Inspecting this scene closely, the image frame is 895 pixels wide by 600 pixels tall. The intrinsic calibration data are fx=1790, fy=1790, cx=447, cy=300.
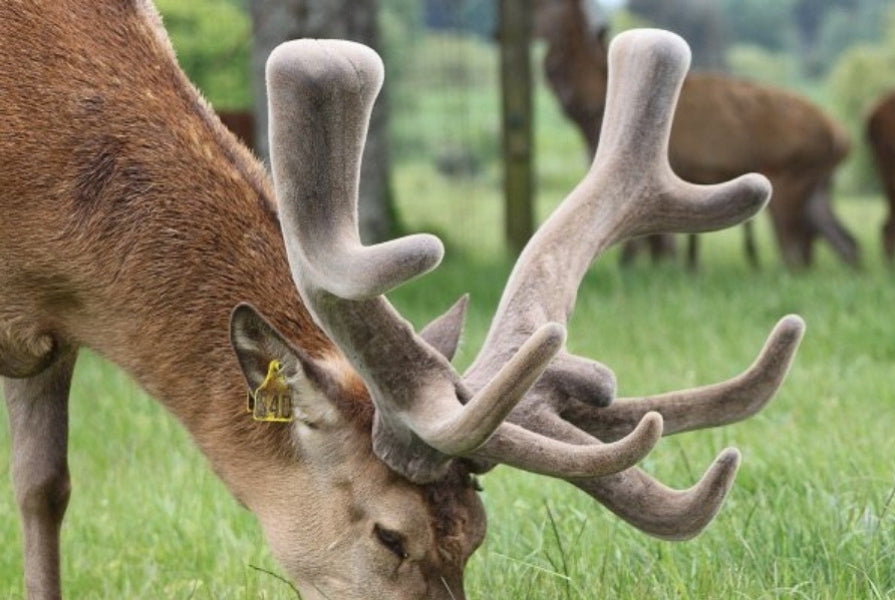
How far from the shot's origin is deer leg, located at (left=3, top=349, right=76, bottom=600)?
15.0 feet

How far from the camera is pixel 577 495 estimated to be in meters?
5.07

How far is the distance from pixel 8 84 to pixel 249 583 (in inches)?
53.5

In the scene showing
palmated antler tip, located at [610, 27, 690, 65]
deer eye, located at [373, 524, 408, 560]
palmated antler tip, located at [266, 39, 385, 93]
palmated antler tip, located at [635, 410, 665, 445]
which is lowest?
deer eye, located at [373, 524, 408, 560]

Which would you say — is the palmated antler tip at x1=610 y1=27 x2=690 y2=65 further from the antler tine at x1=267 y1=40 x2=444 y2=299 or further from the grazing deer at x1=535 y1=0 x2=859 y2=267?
the grazing deer at x1=535 y1=0 x2=859 y2=267

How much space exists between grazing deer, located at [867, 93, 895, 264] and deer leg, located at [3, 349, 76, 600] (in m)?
9.86

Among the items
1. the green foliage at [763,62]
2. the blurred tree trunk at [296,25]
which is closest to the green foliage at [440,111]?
the green foliage at [763,62]

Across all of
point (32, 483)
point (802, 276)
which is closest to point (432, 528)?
point (32, 483)

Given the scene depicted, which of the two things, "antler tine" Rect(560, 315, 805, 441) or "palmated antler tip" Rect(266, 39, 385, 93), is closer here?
"palmated antler tip" Rect(266, 39, 385, 93)

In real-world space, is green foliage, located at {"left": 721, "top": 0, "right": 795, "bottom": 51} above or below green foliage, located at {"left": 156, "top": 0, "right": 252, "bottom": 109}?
below

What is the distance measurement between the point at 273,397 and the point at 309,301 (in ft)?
1.00

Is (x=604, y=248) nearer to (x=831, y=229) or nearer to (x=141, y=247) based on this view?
(x=141, y=247)

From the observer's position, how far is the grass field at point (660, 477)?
4184 mm

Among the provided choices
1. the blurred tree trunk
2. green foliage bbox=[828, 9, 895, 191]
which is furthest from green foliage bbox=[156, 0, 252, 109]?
green foliage bbox=[828, 9, 895, 191]

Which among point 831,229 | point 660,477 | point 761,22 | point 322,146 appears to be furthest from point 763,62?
point 322,146
